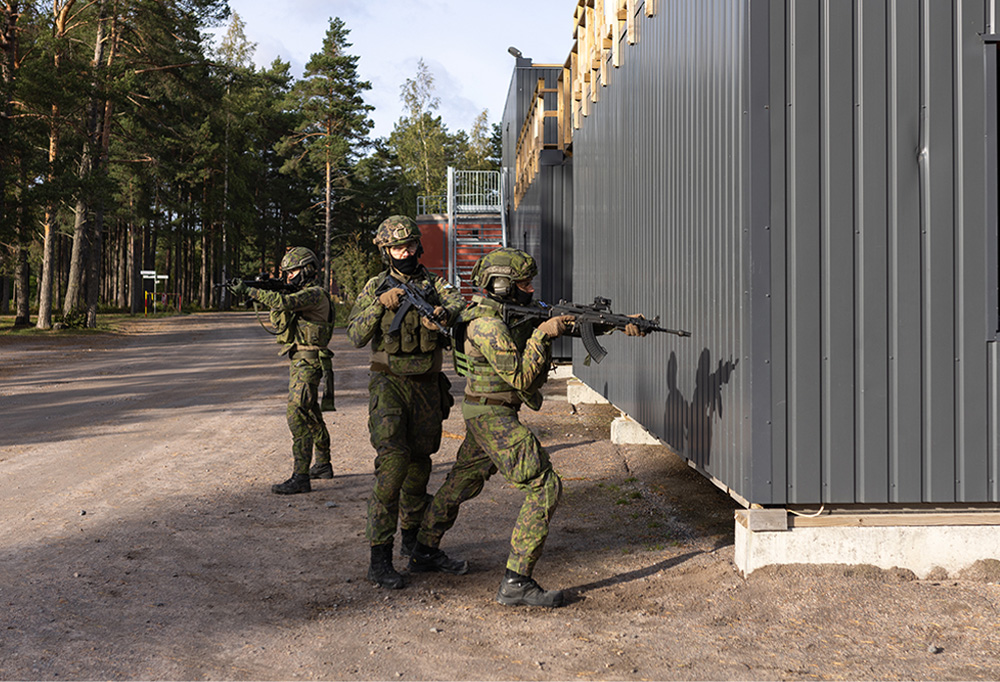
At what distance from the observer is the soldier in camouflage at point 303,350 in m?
7.51

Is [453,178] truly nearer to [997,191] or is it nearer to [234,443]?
[234,443]

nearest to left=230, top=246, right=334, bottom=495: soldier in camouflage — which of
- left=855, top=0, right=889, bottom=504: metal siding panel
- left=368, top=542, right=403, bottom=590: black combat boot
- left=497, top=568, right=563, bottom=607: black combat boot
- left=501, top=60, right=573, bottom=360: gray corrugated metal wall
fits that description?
left=368, top=542, right=403, bottom=590: black combat boot

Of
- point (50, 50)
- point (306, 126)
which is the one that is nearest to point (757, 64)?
point (50, 50)

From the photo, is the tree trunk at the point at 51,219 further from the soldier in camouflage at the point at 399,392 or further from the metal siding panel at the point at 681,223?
the soldier in camouflage at the point at 399,392

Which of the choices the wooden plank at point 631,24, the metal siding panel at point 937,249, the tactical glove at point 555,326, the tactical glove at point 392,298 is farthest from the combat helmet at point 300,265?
the metal siding panel at point 937,249

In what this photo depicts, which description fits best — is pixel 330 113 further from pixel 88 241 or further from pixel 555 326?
pixel 555 326

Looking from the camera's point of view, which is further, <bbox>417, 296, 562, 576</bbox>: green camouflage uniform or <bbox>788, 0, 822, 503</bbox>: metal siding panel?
<bbox>788, 0, 822, 503</bbox>: metal siding panel

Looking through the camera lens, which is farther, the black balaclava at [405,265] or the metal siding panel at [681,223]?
the black balaclava at [405,265]

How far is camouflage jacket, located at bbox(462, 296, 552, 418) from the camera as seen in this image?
4699 millimetres

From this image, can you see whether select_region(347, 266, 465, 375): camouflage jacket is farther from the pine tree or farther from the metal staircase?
the pine tree

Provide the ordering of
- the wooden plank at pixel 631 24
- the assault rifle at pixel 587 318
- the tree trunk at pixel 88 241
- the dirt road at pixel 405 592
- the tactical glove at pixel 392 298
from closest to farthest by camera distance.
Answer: the dirt road at pixel 405 592
the assault rifle at pixel 587 318
the tactical glove at pixel 392 298
the wooden plank at pixel 631 24
the tree trunk at pixel 88 241

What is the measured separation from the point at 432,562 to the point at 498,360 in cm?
147

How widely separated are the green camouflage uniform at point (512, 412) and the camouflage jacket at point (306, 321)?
2905mm

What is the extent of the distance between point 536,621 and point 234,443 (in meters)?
6.27
